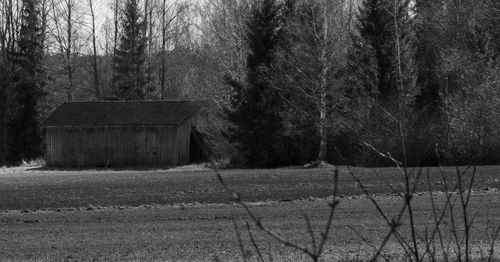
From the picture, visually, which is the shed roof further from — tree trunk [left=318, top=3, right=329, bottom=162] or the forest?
tree trunk [left=318, top=3, right=329, bottom=162]

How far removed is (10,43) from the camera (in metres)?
72.8

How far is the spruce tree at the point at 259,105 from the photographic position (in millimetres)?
41000

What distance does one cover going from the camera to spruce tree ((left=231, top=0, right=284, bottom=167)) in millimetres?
41000

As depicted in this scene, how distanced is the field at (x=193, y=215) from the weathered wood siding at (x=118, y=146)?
2734 centimetres

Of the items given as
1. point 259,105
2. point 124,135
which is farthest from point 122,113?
point 259,105

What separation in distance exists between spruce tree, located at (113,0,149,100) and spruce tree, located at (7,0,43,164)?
701cm

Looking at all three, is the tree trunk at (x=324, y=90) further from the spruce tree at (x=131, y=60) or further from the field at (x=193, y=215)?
the spruce tree at (x=131, y=60)

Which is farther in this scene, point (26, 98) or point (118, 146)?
point (26, 98)

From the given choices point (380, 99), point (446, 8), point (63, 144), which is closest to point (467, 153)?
point (380, 99)

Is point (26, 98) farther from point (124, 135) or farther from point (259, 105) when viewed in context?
point (259, 105)

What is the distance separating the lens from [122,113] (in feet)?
179

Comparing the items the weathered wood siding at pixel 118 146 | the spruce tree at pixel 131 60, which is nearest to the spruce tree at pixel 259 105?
the weathered wood siding at pixel 118 146

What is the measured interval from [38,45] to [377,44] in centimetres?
3877

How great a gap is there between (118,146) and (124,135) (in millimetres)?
871
